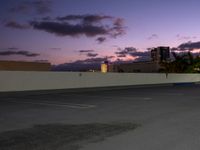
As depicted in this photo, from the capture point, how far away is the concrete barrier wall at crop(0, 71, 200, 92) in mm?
26266

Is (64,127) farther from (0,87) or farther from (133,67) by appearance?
(133,67)

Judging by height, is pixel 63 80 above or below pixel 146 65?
below

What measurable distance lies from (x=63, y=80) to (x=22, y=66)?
40.6 feet

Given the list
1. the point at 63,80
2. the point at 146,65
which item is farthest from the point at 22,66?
the point at 146,65

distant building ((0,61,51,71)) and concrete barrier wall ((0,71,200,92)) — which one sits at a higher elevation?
distant building ((0,61,51,71))

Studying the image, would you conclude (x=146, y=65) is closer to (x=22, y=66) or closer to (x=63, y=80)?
(x=22, y=66)

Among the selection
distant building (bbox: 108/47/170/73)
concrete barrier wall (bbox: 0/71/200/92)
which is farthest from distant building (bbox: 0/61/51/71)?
distant building (bbox: 108/47/170/73)

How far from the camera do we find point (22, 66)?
4103 centimetres

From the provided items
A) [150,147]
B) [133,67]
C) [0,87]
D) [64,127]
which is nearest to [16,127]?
[64,127]

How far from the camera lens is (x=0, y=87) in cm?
2534

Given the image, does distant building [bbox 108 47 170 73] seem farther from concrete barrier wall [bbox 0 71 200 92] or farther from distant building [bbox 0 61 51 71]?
distant building [bbox 0 61 51 71]

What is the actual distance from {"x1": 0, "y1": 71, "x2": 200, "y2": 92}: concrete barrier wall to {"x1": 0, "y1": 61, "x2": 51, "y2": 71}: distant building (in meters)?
11.4

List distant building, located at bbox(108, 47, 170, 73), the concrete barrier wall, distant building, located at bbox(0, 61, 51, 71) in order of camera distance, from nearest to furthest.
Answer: the concrete barrier wall → distant building, located at bbox(0, 61, 51, 71) → distant building, located at bbox(108, 47, 170, 73)

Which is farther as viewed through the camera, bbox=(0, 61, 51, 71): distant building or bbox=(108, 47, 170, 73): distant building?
bbox=(108, 47, 170, 73): distant building
